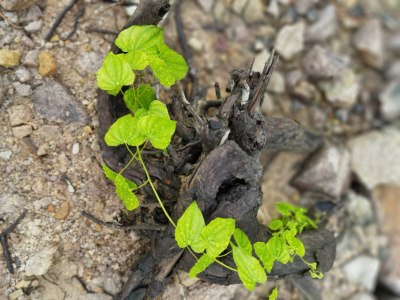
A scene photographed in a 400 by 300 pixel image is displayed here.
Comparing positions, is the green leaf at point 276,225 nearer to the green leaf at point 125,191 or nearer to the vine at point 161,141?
the vine at point 161,141

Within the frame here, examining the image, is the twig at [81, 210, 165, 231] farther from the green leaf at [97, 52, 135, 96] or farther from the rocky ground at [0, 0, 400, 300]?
the green leaf at [97, 52, 135, 96]

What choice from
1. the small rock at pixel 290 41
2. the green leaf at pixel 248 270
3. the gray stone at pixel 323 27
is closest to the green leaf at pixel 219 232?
the green leaf at pixel 248 270

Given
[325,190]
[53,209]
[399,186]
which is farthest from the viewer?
[399,186]

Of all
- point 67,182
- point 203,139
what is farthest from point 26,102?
point 203,139

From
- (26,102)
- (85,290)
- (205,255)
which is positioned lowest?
(85,290)

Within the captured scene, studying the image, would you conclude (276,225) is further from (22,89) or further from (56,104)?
(22,89)

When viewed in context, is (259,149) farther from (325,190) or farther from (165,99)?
(325,190)

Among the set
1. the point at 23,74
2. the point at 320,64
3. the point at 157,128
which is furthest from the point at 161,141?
the point at 320,64
